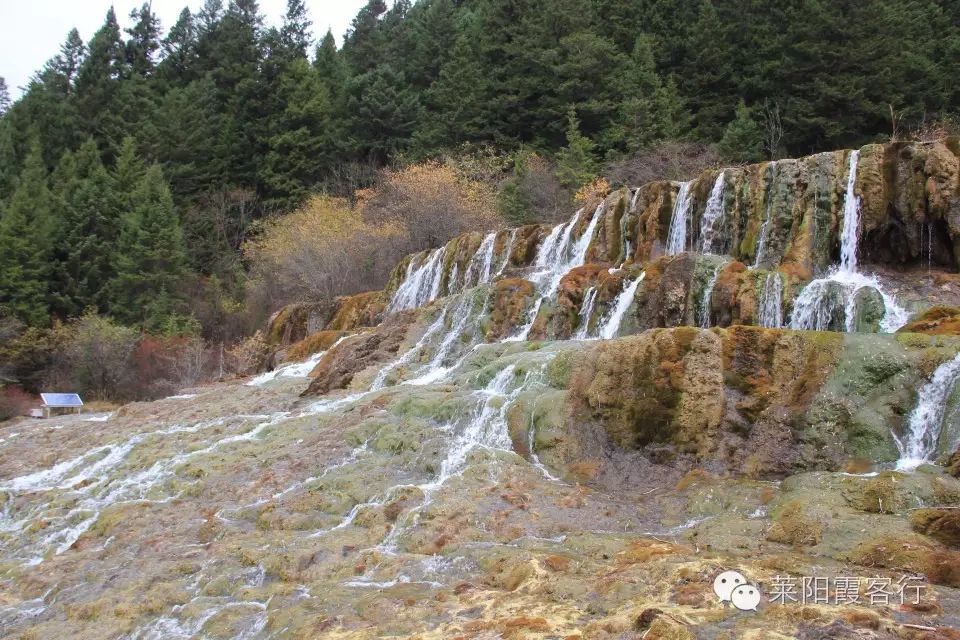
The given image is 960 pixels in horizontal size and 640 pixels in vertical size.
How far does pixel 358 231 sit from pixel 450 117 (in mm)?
11748

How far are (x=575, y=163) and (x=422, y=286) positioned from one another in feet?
40.0

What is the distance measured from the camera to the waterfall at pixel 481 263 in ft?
79.8

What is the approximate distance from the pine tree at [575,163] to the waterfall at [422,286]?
395 inches

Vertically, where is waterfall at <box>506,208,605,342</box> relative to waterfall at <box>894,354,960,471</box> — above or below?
above

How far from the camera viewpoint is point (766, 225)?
17875 millimetres

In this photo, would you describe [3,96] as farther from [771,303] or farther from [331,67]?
[771,303]

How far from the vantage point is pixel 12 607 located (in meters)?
8.05

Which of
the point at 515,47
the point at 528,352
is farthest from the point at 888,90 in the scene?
the point at 528,352

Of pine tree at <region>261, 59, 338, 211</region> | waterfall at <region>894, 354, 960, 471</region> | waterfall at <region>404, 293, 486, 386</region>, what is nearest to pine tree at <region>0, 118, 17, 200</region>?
pine tree at <region>261, 59, 338, 211</region>

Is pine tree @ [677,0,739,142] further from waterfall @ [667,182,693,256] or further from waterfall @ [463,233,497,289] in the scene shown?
waterfall @ [667,182,693,256]

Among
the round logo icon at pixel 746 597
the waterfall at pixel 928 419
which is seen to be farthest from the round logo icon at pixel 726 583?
the waterfall at pixel 928 419

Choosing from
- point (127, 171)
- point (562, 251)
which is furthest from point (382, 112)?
point (562, 251)

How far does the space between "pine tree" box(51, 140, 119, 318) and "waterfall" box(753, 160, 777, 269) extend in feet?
109

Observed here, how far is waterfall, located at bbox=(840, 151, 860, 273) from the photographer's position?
1636cm
